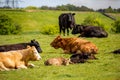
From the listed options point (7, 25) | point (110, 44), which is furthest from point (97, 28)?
point (7, 25)

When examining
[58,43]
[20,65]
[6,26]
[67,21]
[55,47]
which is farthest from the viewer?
[6,26]

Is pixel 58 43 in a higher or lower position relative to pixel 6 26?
higher

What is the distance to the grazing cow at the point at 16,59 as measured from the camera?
14.9 m

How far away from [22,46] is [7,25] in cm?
2741

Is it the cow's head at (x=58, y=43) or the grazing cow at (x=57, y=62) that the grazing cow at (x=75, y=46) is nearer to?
the cow's head at (x=58, y=43)

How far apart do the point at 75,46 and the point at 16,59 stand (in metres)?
4.68

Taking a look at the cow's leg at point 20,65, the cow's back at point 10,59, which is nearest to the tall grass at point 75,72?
the cow's leg at point 20,65

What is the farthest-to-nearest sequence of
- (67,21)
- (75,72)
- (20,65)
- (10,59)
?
(67,21) → (20,65) → (10,59) → (75,72)

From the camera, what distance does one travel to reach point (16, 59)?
1525cm

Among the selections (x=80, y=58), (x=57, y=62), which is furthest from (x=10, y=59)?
(x=80, y=58)

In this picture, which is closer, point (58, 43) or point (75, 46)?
point (75, 46)

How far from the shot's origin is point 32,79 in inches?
504

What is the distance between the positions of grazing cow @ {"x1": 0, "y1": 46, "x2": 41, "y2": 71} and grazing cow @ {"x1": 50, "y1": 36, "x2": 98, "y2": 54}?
3.80 metres

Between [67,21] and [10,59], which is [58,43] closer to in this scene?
[10,59]
